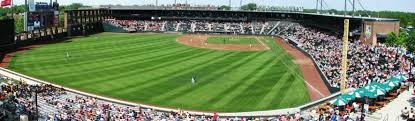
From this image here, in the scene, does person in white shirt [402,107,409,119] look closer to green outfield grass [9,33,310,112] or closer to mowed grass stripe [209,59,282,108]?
green outfield grass [9,33,310,112]

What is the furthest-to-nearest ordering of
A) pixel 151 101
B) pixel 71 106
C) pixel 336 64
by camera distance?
pixel 336 64, pixel 151 101, pixel 71 106

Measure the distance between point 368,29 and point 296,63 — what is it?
999 cm

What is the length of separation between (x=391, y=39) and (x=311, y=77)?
770 inches

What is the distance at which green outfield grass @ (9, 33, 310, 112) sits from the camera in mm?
37375

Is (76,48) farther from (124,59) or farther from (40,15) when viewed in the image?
(124,59)

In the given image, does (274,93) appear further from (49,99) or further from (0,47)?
(0,47)

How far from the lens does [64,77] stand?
45.0 m

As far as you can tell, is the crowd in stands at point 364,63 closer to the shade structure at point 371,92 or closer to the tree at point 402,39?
the shade structure at point 371,92

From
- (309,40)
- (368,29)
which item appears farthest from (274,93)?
(309,40)

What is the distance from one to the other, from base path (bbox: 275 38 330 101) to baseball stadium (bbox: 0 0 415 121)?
11 cm

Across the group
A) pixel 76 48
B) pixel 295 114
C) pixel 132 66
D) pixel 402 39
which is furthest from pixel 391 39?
pixel 76 48

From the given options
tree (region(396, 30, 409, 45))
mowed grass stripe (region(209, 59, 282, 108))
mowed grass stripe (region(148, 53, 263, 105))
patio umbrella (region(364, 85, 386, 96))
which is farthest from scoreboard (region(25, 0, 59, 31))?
patio umbrella (region(364, 85, 386, 96))

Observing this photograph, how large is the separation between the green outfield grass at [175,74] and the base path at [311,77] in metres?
0.81

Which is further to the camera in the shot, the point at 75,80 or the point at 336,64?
the point at 336,64
